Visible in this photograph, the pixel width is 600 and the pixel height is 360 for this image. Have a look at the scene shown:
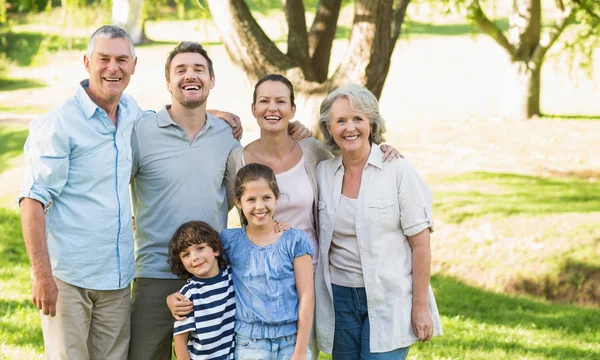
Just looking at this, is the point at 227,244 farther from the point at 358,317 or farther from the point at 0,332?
the point at 0,332

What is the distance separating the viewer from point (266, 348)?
3533mm

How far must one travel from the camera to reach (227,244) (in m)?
3.68

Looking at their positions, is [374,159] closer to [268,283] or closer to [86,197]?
[268,283]

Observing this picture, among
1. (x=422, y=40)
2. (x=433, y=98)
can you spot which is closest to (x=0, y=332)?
(x=433, y=98)

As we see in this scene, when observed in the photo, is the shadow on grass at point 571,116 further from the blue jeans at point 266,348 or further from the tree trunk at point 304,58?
the blue jeans at point 266,348

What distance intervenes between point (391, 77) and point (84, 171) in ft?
69.2

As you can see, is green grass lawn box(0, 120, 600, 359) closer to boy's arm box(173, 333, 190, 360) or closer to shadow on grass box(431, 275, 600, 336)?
shadow on grass box(431, 275, 600, 336)

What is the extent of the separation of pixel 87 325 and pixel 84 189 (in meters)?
0.65

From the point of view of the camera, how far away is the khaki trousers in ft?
11.9

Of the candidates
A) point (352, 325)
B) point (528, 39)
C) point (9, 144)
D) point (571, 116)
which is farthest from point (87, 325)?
point (571, 116)

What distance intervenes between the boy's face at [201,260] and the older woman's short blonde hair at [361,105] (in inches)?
33.7

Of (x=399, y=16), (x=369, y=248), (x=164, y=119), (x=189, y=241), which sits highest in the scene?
(x=399, y=16)

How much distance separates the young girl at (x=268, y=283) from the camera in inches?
139

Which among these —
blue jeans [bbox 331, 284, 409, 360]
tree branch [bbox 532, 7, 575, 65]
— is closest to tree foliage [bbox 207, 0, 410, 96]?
blue jeans [bbox 331, 284, 409, 360]
